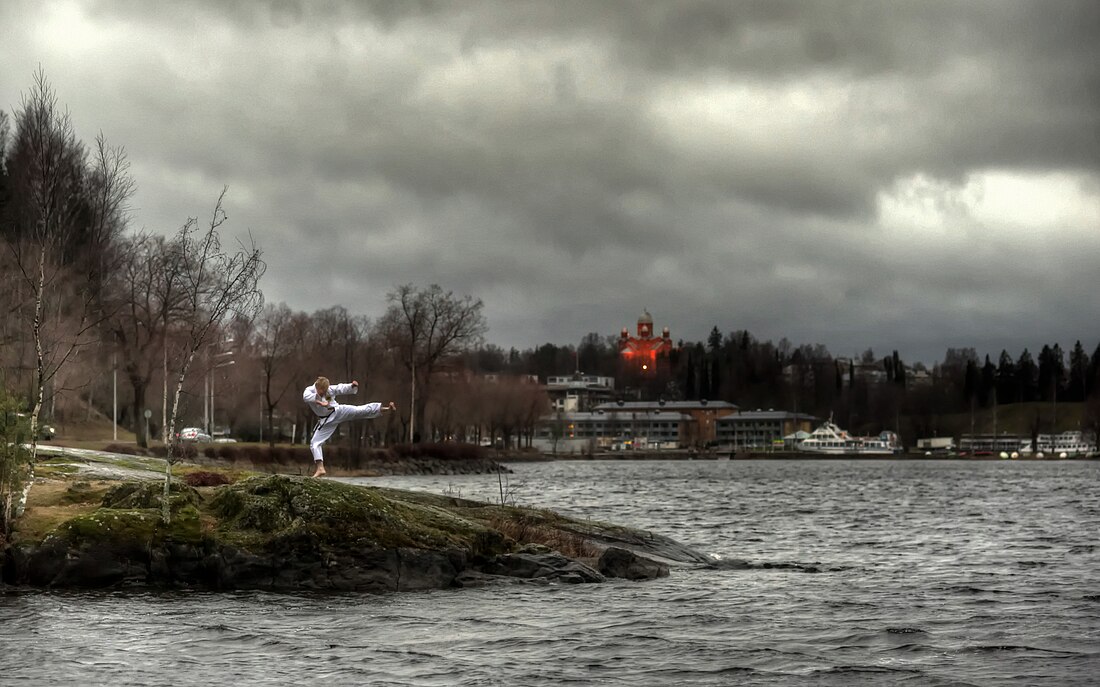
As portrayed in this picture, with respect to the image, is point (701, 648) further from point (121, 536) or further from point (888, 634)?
point (121, 536)

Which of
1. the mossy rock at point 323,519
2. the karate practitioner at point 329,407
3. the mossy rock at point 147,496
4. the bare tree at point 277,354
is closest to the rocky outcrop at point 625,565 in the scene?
the mossy rock at point 323,519

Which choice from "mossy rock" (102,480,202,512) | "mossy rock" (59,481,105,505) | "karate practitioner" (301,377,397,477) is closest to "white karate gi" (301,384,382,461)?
"karate practitioner" (301,377,397,477)

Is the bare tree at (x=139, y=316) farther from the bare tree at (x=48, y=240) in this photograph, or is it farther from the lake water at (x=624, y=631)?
the lake water at (x=624, y=631)

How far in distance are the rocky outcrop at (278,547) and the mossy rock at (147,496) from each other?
0.03m

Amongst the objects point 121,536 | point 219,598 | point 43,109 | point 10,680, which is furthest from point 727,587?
point 43,109

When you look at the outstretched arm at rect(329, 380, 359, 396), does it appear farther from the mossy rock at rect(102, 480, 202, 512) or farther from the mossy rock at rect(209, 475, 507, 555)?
the mossy rock at rect(102, 480, 202, 512)

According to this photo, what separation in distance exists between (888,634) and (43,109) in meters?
24.3

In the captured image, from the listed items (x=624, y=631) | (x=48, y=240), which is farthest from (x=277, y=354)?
(x=624, y=631)

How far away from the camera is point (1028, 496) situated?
7456 centimetres

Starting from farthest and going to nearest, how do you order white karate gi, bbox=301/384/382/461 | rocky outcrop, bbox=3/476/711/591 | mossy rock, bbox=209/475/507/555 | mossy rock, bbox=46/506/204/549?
1. white karate gi, bbox=301/384/382/461
2. mossy rock, bbox=209/475/507/555
3. mossy rock, bbox=46/506/204/549
4. rocky outcrop, bbox=3/476/711/591

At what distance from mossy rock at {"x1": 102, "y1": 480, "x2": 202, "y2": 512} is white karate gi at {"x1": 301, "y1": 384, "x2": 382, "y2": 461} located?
3.07 m

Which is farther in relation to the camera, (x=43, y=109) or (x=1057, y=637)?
(x=43, y=109)

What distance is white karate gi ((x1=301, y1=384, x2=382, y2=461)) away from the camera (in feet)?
89.8

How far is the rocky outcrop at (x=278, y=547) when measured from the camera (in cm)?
2402
